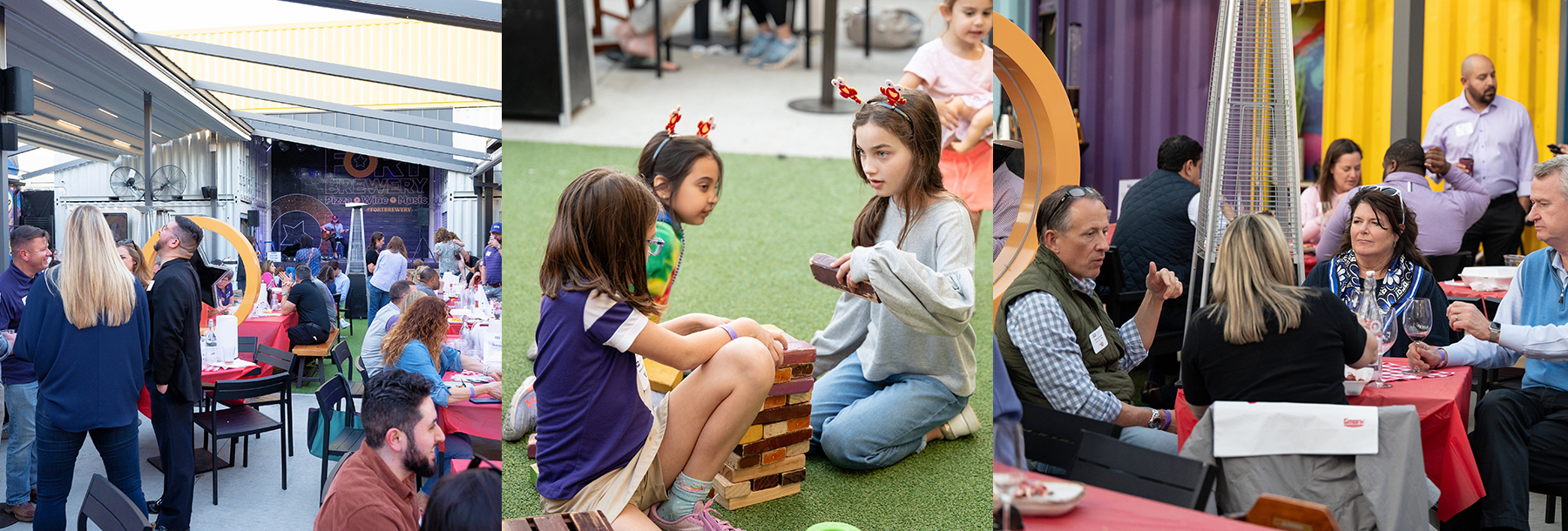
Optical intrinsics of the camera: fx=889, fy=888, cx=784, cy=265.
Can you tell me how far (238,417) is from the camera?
1801mm

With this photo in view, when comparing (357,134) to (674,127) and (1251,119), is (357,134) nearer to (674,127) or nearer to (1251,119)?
(674,127)

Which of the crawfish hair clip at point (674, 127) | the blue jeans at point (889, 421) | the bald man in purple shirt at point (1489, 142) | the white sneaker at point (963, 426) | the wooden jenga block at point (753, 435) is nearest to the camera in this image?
the crawfish hair clip at point (674, 127)

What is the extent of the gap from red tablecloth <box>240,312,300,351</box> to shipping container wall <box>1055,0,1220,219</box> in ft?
5.11

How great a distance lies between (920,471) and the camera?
275 centimetres

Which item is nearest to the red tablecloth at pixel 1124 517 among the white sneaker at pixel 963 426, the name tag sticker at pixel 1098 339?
the name tag sticker at pixel 1098 339

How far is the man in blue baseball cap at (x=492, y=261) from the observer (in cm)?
167

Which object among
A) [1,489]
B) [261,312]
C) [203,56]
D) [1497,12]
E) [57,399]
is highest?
[1497,12]

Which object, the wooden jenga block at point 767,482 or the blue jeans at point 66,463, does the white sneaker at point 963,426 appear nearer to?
the wooden jenga block at point 767,482

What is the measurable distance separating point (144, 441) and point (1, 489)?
241 mm

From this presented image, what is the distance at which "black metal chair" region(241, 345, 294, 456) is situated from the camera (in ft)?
5.81

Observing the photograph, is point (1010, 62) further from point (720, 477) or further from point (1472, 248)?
point (1472, 248)

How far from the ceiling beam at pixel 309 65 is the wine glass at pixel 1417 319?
204 cm

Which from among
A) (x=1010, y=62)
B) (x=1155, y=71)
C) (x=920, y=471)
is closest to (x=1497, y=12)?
(x=1155, y=71)

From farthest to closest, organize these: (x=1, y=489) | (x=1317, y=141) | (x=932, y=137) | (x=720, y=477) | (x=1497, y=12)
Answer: (x=720, y=477) → (x=1497, y=12) → (x=932, y=137) → (x=1317, y=141) → (x=1, y=489)
